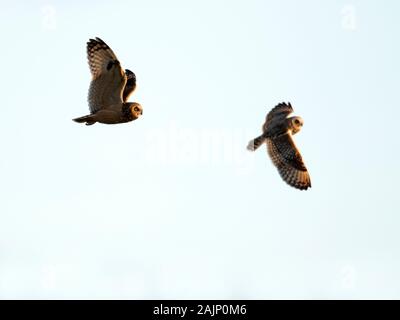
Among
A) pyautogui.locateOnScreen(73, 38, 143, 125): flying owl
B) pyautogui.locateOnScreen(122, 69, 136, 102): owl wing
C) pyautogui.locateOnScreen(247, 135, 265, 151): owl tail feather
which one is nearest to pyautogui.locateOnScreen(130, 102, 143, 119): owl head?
pyautogui.locateOnScreen(73, 38, 143, 125): flying owl

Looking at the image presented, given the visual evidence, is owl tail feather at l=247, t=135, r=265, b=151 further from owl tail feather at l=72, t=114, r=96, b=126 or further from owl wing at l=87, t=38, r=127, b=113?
owl tail feather at l=72, t=114, r=96, b=126

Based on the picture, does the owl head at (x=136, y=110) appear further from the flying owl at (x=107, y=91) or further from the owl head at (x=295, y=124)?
the owl head at (x=295, y=124)

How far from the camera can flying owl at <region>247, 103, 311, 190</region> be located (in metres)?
27.8

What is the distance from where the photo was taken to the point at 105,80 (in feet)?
85.6

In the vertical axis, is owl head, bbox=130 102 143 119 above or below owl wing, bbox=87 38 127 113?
below

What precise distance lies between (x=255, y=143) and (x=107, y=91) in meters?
3.73

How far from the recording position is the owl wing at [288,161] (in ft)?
91.5

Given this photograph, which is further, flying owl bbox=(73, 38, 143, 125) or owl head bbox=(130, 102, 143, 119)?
owl head bbox=(130, 102, 143, 119)
